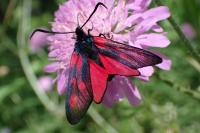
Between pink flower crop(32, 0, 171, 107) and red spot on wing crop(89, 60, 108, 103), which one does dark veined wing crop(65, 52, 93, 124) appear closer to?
red spot on wing crop(89, 60, 108, 103)

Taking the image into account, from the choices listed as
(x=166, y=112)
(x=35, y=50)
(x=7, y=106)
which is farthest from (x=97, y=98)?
(x=35, y=50)

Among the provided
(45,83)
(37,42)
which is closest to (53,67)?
(45,83)

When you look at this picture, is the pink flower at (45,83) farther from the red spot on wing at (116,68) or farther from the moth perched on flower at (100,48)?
the red spot on wing at (116,68)

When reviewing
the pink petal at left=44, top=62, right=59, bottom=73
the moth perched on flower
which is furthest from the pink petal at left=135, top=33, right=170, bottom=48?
the pink petal at left=44, top=62, right=59, bottom=73

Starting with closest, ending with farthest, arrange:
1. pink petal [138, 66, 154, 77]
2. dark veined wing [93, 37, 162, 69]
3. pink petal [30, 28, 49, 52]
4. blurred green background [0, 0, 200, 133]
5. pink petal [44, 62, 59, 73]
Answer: dark veined wing [93, 37, 162, 69] < pink petal [138, 66, 154, 77] < pink petal [44, 62, 59, 73] < blurred green background [0, 0, 200, 133] < pink petal [30, 28, 49, 52]

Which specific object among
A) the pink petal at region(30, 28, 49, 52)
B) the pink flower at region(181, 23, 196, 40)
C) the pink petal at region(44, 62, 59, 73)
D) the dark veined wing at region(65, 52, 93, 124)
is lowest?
the pink petal at region(30, 28, 49, 52)

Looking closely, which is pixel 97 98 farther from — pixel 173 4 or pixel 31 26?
pixel 31 26
